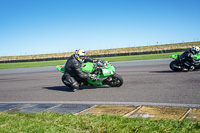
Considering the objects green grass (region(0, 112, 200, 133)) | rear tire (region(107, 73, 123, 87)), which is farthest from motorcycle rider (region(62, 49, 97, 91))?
green grass (region(0, 112, 200, 133))

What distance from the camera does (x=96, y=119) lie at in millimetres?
4199

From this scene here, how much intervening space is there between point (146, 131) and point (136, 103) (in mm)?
2265

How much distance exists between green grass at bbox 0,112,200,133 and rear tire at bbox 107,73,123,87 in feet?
13.2

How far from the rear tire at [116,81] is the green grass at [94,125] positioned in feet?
13.2

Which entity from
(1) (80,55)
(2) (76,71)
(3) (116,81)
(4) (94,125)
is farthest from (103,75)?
(4) (94,125)

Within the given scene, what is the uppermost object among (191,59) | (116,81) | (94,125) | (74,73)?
(191,59)

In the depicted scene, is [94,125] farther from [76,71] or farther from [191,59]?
[191,59]

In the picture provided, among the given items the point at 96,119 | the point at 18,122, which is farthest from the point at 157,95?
the point at 18,122

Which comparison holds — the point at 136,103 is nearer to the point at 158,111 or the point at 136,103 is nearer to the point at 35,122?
the point at 158,111

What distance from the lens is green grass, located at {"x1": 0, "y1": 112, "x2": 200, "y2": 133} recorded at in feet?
11.6

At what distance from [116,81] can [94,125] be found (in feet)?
15.4

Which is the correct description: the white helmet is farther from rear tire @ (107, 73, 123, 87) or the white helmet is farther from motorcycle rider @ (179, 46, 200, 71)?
rear tire @ (107, 73, 123, 87)

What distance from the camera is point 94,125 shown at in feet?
12.6

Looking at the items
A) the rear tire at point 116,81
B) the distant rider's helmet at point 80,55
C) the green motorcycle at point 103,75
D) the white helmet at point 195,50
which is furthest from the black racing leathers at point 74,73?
the white helmet at point 195,50
